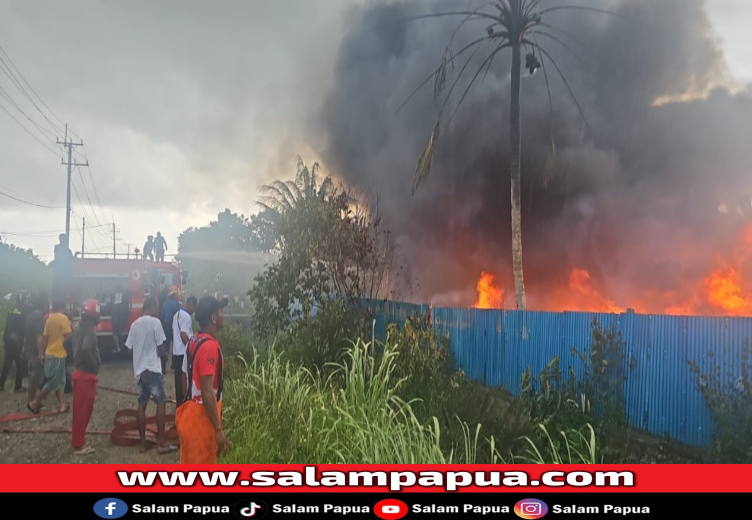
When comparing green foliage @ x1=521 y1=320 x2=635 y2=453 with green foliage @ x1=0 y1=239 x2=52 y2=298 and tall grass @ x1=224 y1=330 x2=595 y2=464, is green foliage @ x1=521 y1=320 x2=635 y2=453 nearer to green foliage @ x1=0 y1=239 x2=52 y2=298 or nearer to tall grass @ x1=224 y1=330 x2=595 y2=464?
tall grass @ x1=224 y1=330 x2=595 y2=464

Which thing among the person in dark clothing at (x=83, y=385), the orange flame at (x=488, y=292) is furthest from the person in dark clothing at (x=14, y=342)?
the orange flame at (x=488, y=292)

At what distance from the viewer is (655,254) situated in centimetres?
2073

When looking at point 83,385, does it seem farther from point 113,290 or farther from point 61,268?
point 113,290

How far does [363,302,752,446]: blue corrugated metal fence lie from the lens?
5.84 m

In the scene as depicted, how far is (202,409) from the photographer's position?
3979mm

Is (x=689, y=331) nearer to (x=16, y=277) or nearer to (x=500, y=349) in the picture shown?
(x=500, y=349)

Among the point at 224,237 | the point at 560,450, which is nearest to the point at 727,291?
the point at 560,450

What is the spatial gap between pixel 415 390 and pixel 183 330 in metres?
4.05

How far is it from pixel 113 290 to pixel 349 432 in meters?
13.0

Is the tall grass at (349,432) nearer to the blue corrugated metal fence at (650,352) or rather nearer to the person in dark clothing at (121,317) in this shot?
the blue corrugated metal fence at (650,352)

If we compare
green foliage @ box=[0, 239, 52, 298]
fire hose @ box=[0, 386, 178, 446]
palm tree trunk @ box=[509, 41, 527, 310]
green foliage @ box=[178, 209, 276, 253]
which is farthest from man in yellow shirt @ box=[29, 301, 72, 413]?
green foliage @ box=[178, 209, 276, 253]

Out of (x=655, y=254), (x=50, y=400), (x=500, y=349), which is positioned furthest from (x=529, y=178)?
(x=50, y=400)
